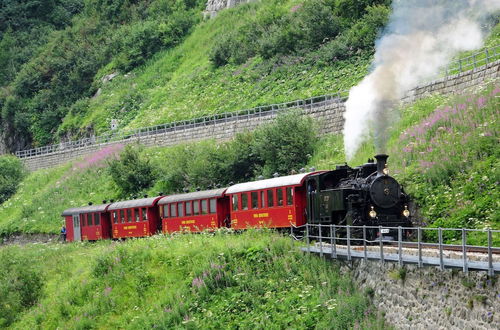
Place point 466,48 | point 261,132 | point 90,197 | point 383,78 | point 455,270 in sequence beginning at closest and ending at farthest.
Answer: point 455,270 → point 383,78 → point 466,48 → point 261,132 → point 90,197

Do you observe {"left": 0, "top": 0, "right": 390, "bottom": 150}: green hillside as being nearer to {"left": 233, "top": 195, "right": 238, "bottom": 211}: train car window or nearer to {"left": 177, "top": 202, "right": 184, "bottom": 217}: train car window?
{"left": 177, "top": 202, "right": 184, "bottom": 217}: train car window

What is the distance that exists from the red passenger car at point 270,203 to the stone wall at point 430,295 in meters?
6.32

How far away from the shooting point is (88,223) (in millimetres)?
47219

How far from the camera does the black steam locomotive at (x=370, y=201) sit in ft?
84.9

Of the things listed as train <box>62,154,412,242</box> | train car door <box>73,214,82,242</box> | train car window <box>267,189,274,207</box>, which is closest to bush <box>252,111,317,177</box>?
train <box>62,154,412,242</box>

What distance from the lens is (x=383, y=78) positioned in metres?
30.5

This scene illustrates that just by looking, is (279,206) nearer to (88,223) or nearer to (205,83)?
(88,223)

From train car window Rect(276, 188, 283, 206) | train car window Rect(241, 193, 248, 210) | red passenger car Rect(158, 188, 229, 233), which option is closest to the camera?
train car window Rect(276, 188, 283, 206)

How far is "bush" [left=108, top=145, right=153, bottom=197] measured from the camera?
52.2 m

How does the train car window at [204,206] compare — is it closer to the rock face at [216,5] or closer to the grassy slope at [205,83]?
the grassy slope at [205,83]

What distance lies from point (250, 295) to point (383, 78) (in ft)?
31.5

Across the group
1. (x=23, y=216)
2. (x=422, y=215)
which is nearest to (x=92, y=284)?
(x=422, y=215)

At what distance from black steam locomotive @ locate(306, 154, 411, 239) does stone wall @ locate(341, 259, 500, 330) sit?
273 centimetres

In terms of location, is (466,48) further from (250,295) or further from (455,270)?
(455,270)
